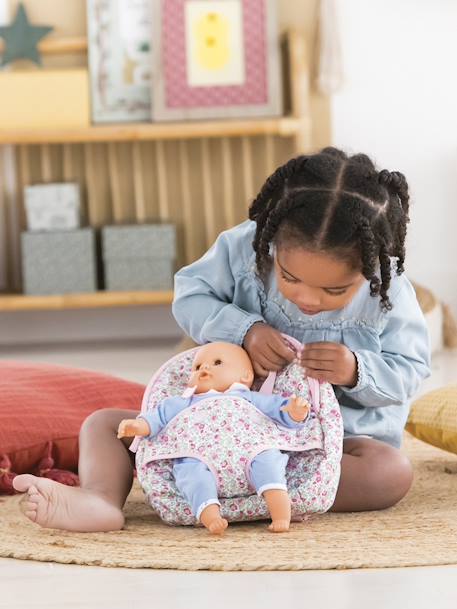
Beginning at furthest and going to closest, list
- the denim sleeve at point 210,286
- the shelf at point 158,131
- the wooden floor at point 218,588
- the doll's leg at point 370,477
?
the shelf at point 158,131
the denim sleeve at point 210,286
the doll's leg at point 370,477
the wooden floor at point 218,588

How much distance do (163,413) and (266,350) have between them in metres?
0.15

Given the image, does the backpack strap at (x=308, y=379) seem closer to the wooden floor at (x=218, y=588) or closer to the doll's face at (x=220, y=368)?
the doll's face at (x=220, y=368)

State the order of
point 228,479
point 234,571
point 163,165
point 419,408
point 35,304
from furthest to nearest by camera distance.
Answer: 1. point 163,165
2. point 35,304
3. point 419,408
4. point 228,479
5. point 234,571

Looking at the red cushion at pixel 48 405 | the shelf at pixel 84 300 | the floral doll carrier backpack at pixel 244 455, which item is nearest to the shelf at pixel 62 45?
the shelf at pixel 84 300

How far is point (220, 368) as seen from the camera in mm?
1359

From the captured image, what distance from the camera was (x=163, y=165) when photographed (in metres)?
3.35

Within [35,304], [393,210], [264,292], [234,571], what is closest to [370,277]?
[393,210]

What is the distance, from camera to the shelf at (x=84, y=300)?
3137mm

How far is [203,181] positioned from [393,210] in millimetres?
2061

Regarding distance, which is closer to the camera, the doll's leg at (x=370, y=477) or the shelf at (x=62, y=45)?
the doll's leg at (x=370, y=477)

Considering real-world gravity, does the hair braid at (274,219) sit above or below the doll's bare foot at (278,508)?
above

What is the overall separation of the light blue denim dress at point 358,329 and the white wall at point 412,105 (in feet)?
6.06

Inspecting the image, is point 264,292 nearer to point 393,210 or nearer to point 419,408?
point 393,210

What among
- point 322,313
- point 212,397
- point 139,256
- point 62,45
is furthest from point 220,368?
point 62,45
